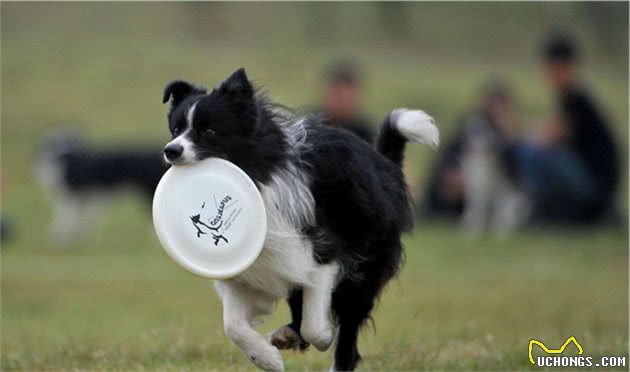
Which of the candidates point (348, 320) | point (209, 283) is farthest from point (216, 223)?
point (209, 283)

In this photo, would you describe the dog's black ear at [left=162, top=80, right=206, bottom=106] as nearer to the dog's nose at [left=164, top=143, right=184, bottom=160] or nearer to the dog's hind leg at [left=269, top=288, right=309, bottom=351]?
the dog's nose at [left=164, top=143, right=184, bottom=160]

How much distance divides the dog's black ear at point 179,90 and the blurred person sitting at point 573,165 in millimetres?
18859

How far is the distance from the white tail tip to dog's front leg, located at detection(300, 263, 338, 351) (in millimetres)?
1296

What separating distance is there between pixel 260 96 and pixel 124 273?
1386cm

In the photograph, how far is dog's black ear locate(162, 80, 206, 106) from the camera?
688 centimetres

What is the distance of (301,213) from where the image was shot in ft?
23.0

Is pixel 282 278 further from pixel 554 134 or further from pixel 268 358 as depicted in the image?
pixel 554 134

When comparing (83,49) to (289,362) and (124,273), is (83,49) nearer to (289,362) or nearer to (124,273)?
(124,273)

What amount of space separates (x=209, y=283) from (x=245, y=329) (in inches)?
493

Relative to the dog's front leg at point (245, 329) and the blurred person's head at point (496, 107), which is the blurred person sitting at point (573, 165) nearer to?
the blurred person's head at point (496, 107)

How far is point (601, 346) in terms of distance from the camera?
29.5 ft

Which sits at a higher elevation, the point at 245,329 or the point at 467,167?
the point at 245,329

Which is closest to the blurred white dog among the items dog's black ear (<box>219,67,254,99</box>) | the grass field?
the grass field

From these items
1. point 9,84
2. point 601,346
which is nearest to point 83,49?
point 9,84
